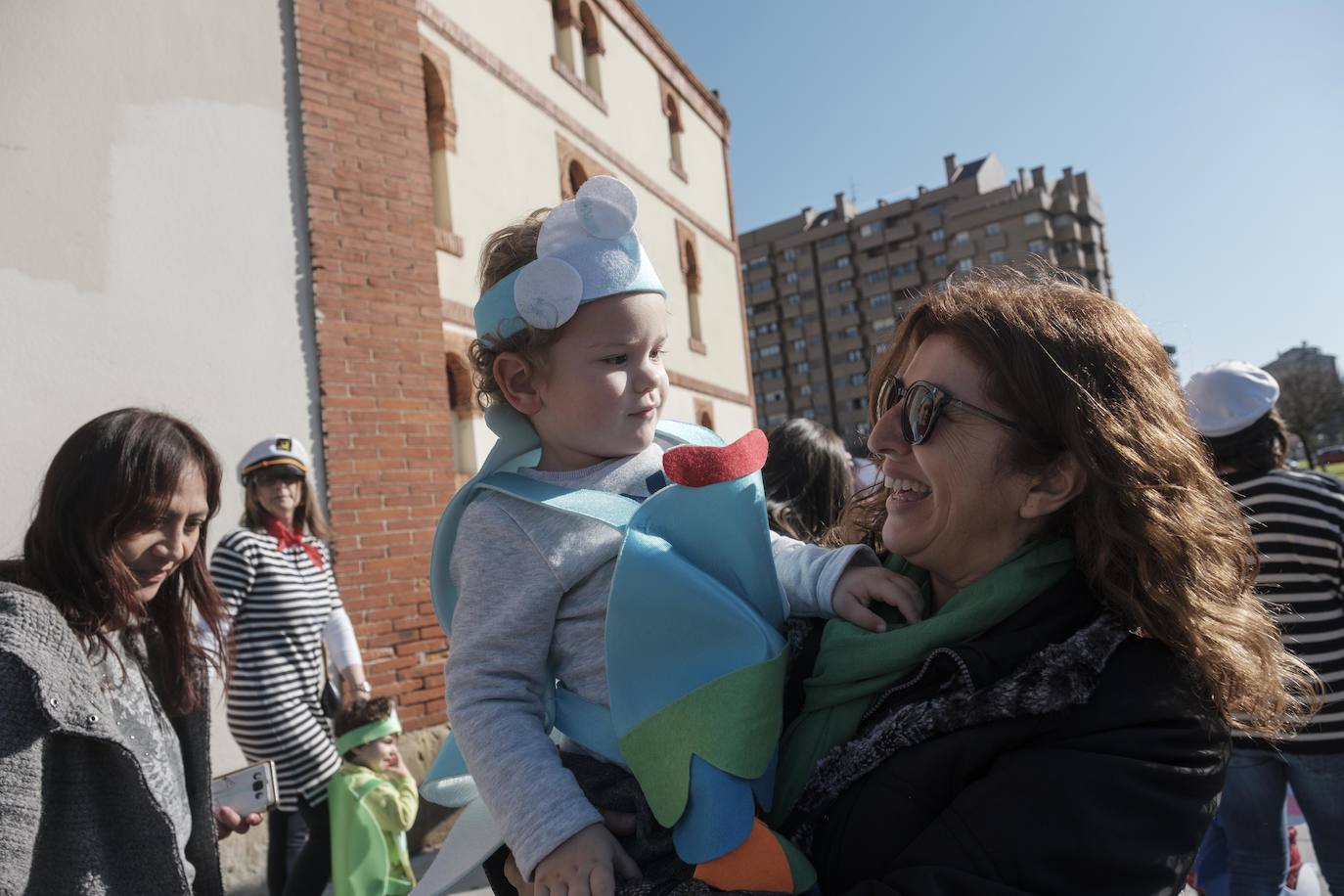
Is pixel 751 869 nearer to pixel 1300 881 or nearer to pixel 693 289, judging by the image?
pixel 1300 881

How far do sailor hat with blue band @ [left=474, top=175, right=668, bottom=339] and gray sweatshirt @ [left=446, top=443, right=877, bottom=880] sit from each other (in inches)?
12.3

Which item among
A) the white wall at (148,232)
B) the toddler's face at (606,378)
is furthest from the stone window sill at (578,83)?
the toddler's face at (606,378)

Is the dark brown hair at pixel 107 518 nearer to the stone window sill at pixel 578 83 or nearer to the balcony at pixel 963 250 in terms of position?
the stone window sill at pixel 578 83

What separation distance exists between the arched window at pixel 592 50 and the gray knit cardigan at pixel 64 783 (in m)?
12.1

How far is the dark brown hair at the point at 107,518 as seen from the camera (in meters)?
2.04

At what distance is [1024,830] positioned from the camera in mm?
1237

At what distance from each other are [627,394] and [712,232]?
1541 cm

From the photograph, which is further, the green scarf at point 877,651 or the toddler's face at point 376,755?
the toddler's face at point 376,755

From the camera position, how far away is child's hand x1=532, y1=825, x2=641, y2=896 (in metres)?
1.31

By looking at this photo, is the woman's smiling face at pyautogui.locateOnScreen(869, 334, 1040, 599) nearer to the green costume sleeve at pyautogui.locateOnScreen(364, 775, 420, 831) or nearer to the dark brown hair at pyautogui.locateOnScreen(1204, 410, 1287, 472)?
the dark brown hair at pyautogui.locateOnScreen(1204, 410, 1287, 472)

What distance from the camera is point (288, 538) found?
4426 mm

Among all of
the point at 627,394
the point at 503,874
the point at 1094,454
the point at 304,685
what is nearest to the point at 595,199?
the point at 627,394

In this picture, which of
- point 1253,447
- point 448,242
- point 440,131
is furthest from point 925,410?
point 440,131

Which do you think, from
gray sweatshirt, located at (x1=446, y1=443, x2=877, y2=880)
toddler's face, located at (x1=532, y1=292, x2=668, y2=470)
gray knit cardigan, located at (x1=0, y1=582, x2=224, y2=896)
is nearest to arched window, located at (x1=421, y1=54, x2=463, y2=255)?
gray knit cardigan, located at (x1=0, y1=582, x2=224, y2=896)
